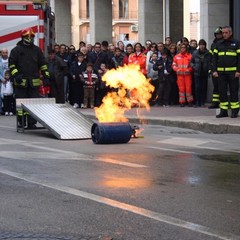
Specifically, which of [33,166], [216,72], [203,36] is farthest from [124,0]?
[33,166]

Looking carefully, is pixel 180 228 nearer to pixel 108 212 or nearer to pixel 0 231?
pixel 108 212

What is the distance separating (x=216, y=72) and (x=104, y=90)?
575cm

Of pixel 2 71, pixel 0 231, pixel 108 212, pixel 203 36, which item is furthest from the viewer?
pixel 203 36

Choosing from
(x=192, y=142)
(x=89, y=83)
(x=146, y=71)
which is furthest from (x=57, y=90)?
(x=192, y=142)

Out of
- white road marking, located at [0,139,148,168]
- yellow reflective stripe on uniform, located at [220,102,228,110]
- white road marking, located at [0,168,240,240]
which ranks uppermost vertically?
yellow reflective stripe on uniform, located at [220,102,228,110]

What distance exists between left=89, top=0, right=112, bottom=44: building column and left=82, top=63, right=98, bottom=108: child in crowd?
12619 millimetres

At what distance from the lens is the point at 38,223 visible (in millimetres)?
6375

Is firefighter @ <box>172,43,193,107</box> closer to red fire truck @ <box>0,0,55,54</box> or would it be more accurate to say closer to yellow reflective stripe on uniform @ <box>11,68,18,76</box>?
red fire truck @ <box>0,0,55,54</box>

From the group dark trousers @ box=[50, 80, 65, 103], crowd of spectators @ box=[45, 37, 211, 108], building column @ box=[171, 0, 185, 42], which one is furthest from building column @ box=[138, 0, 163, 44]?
dark trousers @ box=[50, 80, 65, 103]

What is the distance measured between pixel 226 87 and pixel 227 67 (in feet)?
1.54

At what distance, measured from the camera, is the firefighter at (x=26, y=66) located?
47.5 feet

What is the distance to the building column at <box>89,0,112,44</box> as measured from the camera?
106 ft

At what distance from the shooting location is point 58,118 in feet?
43.8

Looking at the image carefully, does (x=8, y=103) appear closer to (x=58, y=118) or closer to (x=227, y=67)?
(x=58, y=118)
